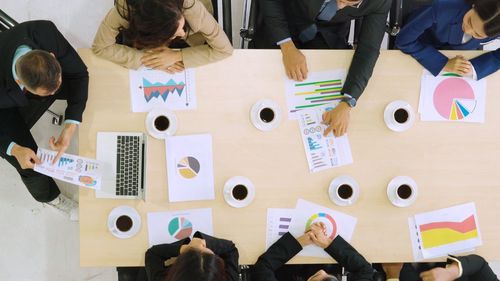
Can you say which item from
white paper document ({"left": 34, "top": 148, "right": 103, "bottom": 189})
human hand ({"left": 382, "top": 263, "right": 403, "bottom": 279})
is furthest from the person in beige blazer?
human hand ({"left": 382, "top": 263, "right": 403, "bottom": 279})

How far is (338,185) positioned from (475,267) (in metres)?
0.56

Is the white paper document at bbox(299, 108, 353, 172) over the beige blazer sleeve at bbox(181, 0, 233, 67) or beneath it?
beneath

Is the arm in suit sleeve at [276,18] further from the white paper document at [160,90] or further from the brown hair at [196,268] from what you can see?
the brown hair at [196,268]

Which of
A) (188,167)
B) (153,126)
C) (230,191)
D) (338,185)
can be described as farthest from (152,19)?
(338,185)

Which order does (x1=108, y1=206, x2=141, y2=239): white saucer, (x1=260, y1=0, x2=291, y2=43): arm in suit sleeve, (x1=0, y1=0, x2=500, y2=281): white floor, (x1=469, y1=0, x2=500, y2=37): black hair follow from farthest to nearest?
1. (x1=0, y1=0, x2=500, y2=281): white floor
2. (x1=260, y1=0, x2=291, y2=43): arm in suit sleeve
3. (x1=108, y1=206, x2=141, y2=239): white saucer
4. (x1=469, y1=0, x2=500, y2=37): black hair

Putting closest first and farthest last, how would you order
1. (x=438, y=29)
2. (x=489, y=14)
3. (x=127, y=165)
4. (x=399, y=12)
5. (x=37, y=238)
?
(x=489, y=14)
(x=127, y=165)
(x=438, y=29)
(x=399, y=12)
(x=37, y=238)

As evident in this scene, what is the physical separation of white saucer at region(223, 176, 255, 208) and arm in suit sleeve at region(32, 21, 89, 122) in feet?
1.80

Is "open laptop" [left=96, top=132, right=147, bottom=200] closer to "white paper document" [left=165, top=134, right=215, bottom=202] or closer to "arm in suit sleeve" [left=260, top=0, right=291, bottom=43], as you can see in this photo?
"white paper document" [left=165, top=134, right=215, bottom=202]

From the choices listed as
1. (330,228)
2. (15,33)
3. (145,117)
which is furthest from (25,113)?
(330,228)

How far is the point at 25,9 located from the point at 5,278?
134 centimetres

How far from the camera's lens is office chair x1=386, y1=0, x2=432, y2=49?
66.4 inches

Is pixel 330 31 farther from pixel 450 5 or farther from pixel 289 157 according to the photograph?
pixel 289 157

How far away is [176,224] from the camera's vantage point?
145cm

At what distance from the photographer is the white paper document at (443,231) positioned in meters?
1.49
